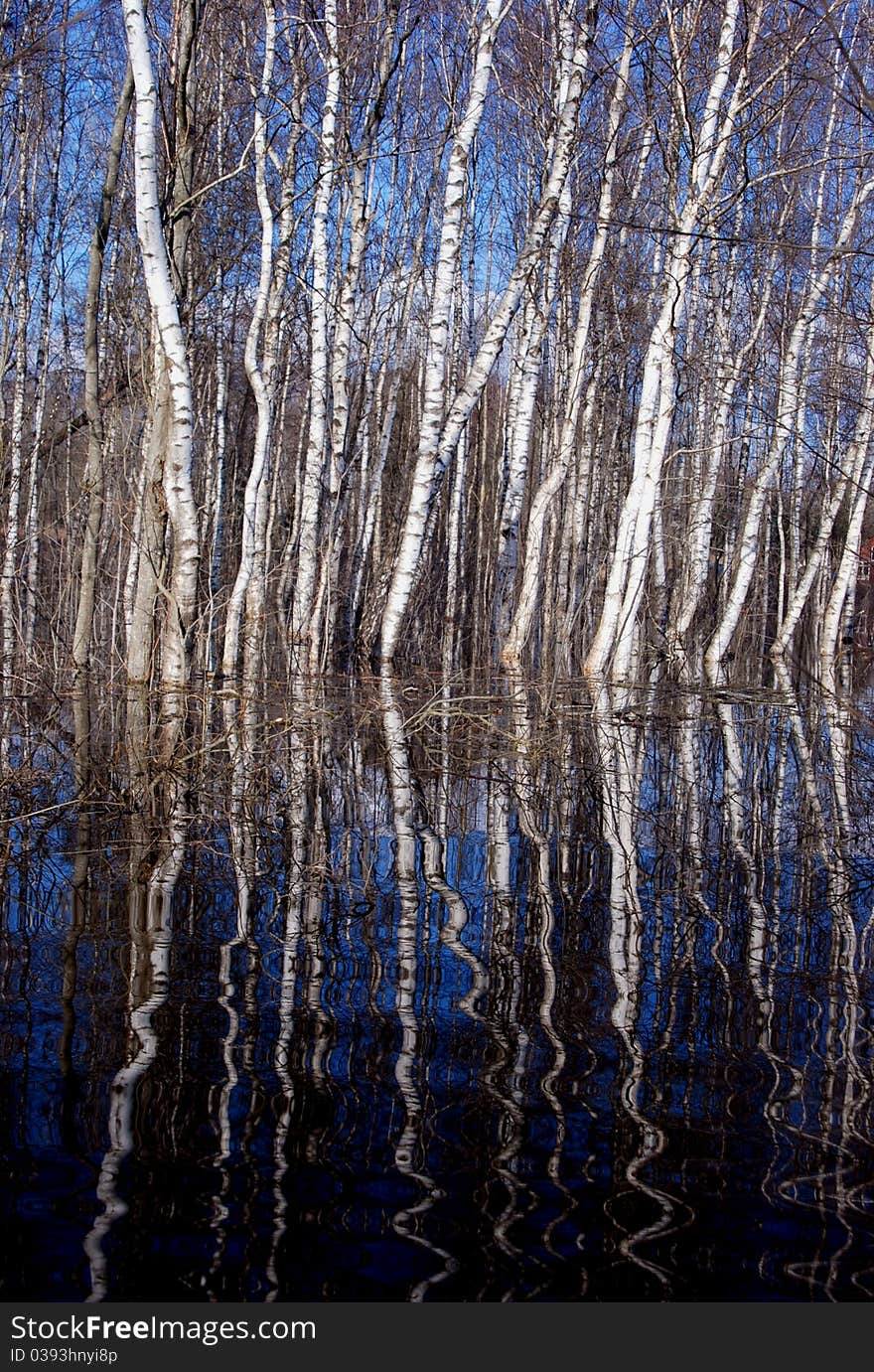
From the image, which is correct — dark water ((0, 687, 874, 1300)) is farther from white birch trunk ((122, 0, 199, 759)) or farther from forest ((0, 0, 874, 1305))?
white birch trunk ((122, 0, 199, 759))

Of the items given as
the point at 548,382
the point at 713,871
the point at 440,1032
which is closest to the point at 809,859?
the point at 713,871

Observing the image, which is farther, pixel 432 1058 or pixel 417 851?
pixel 417 851

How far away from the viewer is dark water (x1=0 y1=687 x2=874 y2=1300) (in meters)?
1.81

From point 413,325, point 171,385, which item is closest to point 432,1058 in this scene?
point 171,385

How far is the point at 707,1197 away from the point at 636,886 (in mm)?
1969

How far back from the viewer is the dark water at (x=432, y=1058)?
5.95ft

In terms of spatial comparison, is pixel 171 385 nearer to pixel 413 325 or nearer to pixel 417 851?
pixel 417 851

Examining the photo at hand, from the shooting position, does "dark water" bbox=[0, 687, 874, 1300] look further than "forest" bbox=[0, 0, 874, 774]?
No

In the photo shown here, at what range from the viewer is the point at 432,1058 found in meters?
2.48

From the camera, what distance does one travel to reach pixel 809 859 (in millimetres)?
4379

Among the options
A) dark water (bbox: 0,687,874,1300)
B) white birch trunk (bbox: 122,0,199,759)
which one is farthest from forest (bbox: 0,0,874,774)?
dark water (bbox: 0,687,874,1300)

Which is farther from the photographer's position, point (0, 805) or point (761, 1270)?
point (0, 805)

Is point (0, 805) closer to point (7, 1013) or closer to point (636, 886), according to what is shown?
point (7, 1013)
